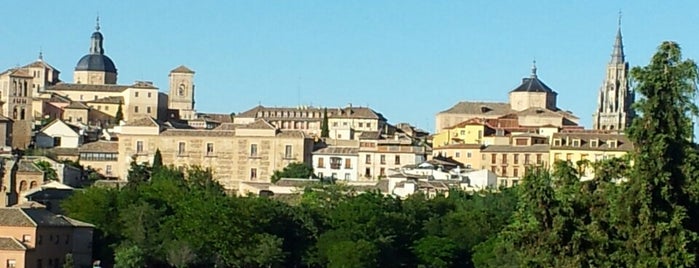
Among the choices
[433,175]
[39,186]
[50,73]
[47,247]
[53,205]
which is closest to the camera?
[47,247]

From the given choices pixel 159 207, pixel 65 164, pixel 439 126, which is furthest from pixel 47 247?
pixel 439 126

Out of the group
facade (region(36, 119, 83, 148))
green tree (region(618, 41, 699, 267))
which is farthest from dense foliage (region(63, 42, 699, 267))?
facade (region(36, 119, 83, 148))

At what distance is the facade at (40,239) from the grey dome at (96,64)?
2403 inches

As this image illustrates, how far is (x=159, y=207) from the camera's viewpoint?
49500mm

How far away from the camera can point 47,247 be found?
43906mm

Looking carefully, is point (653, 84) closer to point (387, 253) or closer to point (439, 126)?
point (387, 253)

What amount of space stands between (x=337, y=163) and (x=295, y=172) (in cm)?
345

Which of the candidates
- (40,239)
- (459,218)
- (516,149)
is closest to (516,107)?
(516,149)

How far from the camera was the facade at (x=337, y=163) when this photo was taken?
7412cm

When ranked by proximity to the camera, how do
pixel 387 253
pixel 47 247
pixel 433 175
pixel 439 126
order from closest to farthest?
1. pixel 47 247
2. pixel 387 253
3. pixel 433 175
4. pixel 439 126

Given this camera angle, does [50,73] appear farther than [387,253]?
Yes

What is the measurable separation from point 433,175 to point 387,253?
902 inches

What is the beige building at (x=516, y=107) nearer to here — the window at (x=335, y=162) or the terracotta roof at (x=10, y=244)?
the window at (x=335, y=162)

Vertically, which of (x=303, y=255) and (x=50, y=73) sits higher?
(x=50, y=73)
